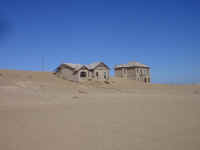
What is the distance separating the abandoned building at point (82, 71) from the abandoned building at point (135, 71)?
1012 centimetres

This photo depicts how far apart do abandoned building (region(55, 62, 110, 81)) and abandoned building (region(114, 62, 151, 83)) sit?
10117 millimetres

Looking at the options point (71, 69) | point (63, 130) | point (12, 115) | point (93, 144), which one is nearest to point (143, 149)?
point (93, 144)

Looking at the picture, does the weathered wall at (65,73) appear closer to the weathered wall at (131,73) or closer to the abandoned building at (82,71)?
the abandoned building at (82,71)

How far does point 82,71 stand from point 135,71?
53.3ft

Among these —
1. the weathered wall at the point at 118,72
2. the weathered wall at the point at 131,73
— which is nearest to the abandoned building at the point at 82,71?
the weathered wall at the point at 131,73

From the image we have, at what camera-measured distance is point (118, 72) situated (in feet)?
147

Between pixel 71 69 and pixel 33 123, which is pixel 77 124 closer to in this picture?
pixel 33 123

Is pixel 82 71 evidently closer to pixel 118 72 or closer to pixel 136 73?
pixel 136 73

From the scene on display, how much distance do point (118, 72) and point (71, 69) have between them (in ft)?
59.2

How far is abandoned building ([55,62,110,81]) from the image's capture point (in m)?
29.2

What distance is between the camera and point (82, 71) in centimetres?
2967

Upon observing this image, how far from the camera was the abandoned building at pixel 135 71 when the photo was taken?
40.9 metres

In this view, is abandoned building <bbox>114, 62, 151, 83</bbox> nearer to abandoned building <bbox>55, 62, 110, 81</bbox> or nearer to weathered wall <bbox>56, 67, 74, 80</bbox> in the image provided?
abandoned building <bbox>55, 62, 110, 81</bbox>

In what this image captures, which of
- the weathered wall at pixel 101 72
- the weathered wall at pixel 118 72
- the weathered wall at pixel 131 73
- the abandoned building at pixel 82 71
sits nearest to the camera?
the abandoned building at pixel 82 71
